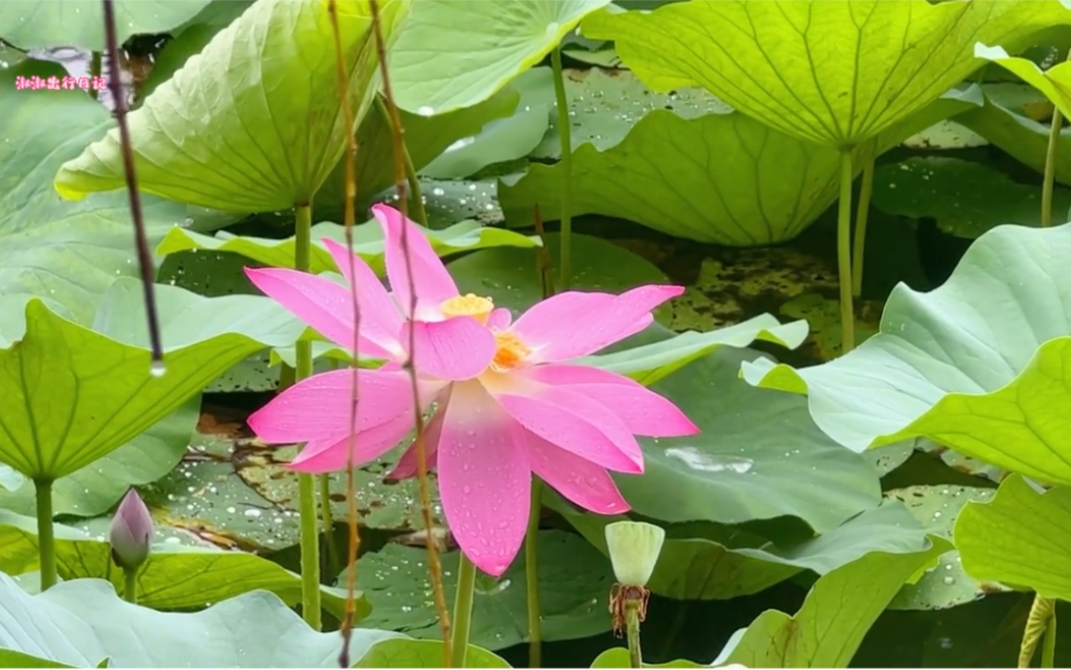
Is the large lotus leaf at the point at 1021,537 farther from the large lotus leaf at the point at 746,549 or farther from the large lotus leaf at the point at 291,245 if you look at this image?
the large lotus leaf at the point at 291,245

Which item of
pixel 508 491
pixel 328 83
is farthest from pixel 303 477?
pixel 508 491

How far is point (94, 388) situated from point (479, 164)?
825 mm

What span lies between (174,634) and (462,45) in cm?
81

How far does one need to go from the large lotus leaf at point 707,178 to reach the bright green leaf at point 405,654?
2.60 feet

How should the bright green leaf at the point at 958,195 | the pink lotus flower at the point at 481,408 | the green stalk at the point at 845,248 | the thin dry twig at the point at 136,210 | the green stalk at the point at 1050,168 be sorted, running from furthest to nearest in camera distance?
the bright green leaf at the point at 958,195, the green stalk at the point at 1050,168, the green stalk at the point at 845,248, the pink lotus flower at the point at 481,408, the thin dry twig at the point at 136,210

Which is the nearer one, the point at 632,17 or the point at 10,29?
the point at 632,17

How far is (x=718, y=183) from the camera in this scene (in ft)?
4.40

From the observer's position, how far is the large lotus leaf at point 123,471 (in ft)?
3.38

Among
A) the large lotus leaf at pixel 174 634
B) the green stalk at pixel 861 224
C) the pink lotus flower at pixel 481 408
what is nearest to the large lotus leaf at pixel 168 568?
the large lotus leaf at pixel 174 634

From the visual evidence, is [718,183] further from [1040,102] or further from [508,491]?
[508,491]

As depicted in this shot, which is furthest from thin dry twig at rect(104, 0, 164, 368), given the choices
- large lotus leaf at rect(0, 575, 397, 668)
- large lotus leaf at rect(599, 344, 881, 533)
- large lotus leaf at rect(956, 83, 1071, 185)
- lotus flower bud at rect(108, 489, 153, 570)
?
large lotus leaf at rect(956, 83, 1071, 185)

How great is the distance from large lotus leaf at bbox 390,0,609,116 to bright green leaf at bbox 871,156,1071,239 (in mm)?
532

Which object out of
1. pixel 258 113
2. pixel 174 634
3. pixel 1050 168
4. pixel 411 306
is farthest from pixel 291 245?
pixel 1050 168

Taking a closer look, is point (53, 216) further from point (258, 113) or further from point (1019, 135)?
point (1019, 135)
